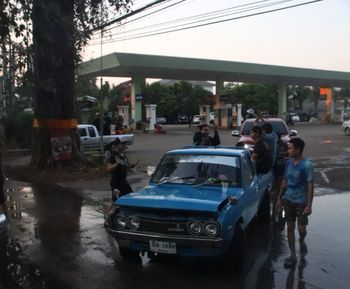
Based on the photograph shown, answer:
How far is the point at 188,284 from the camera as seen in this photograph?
5828mm

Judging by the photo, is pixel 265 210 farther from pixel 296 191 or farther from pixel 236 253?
pixel 236 253

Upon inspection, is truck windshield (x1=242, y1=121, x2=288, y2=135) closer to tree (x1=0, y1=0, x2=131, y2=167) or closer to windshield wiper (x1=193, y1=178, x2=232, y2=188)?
tree (x1=0, y1=0, x2=131, y2=167)

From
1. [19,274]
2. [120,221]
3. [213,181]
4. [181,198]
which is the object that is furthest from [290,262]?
[19,274]

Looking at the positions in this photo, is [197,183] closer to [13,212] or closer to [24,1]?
[13,212]

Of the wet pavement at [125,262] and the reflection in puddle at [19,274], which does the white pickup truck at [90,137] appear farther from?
the reflection in puddle at [19,274]

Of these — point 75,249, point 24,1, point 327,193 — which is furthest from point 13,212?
point 327,193

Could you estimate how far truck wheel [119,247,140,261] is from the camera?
259 inches

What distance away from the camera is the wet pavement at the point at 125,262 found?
5918 millimetres

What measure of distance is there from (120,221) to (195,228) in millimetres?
1032

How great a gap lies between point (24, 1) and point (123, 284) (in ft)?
23.5

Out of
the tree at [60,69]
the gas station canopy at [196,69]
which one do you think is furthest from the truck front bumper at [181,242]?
the gas station canopy at [196,69]

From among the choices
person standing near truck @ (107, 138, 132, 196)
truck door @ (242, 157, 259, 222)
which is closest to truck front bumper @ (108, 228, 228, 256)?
truck door @ (242, 157, 259, 222)

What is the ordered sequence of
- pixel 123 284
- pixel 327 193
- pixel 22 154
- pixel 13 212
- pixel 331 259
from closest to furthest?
pixel 123 284
pixel 331 259
pixel 13 212
pixel 327 193
pixel 22 154

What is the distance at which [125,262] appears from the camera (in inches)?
263
